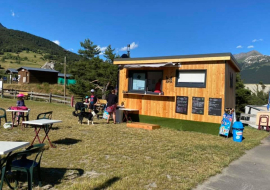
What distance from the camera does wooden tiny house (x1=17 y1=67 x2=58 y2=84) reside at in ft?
114

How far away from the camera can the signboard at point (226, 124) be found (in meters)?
7.58

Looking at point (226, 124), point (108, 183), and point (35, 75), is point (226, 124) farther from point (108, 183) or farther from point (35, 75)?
point (35, 75)

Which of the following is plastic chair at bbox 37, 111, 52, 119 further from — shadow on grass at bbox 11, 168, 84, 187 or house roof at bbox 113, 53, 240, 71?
house roof at bbox 113, 53, 240, 71

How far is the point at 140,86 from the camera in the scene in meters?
9.87

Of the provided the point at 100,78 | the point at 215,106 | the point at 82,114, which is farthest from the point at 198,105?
the point at 100,78

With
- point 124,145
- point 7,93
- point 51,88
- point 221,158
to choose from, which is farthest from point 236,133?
point 51,88

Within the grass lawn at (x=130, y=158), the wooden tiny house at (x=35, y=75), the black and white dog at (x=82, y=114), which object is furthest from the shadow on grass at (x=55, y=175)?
the wooden tiny house at (x=35, y=75)

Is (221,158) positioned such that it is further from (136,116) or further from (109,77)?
(109,77)

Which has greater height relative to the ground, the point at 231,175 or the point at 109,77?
the point at 109,77

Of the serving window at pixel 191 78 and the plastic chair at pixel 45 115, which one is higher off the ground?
the serving window at pixel 191 78

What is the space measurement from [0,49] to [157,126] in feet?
326

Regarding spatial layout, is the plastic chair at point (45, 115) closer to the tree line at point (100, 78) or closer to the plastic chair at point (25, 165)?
the plastic chair at point (25, 165)

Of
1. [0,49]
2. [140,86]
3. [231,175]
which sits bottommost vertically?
[231,175]

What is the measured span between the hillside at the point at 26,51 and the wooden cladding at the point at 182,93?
5583 centimetres
